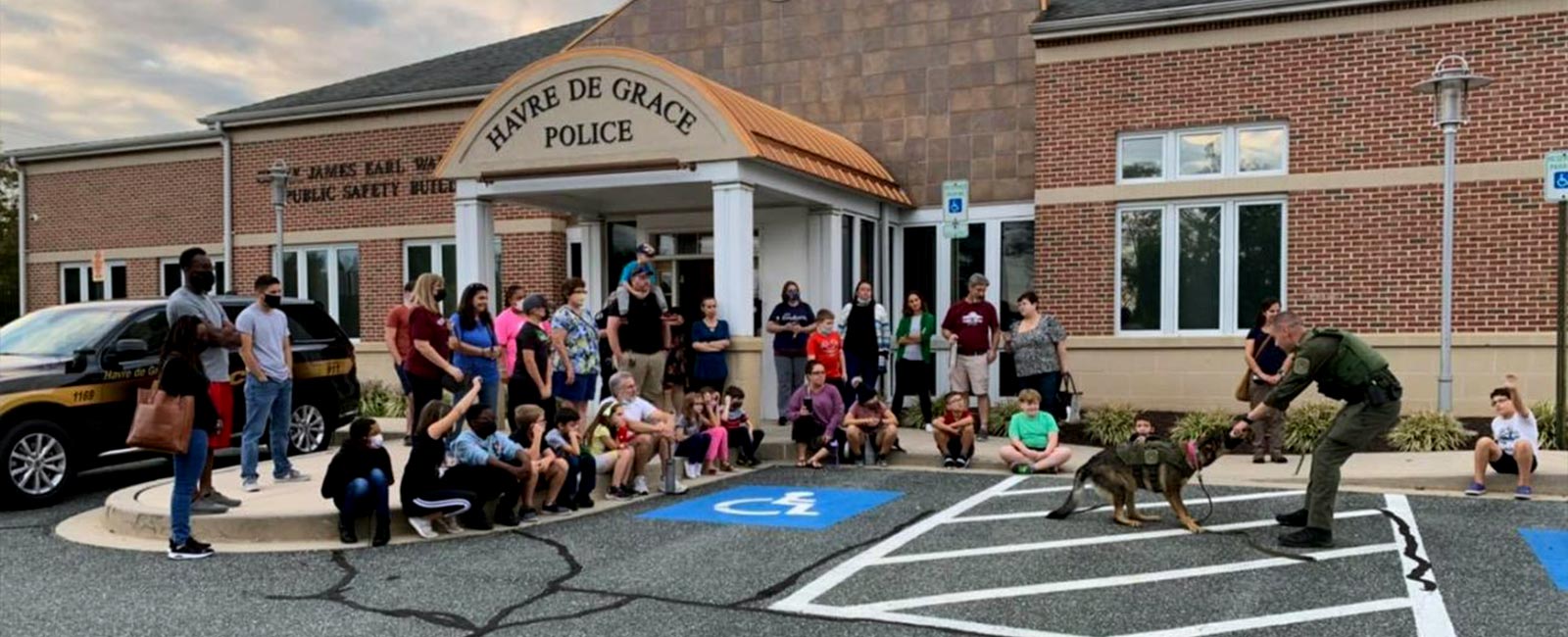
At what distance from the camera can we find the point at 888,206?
1459 centimetres

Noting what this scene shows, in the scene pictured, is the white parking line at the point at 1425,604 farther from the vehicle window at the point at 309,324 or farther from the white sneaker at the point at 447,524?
the vehicle window at the point at 309,324

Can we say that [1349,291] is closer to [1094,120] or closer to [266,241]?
[1094,120]

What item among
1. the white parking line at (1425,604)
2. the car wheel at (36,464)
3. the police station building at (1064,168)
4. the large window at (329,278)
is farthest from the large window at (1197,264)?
the large window at (329,278)

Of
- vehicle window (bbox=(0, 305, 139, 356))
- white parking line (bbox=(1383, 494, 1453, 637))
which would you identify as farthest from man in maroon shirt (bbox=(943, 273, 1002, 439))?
vehicle window (bbox=(0, 305, 139, 356))

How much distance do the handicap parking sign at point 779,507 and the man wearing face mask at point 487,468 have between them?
3.22ft

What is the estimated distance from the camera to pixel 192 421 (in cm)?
679

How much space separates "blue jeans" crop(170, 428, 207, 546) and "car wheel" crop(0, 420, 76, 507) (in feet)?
8.49

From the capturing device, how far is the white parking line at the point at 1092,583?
18.5 feet

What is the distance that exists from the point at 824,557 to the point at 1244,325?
8283 mm

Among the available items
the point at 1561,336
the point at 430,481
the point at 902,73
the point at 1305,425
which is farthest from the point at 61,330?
the point at 1561,336

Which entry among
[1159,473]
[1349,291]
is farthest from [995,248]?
[1159,473]

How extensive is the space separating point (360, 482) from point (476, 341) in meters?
2.24

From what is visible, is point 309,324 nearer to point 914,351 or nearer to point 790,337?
point 790,337

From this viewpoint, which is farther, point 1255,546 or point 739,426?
point 739,426
